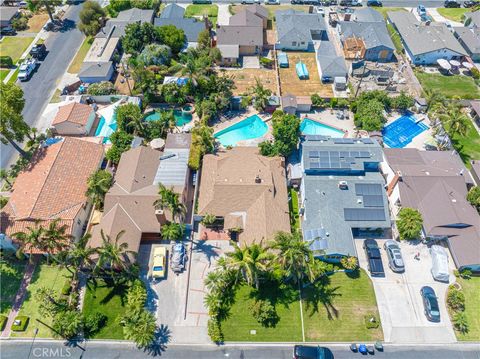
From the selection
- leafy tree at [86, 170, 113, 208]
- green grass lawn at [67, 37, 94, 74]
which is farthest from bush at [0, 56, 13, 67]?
leafy tree at [86, 170, 113, 208]

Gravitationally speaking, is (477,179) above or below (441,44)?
below

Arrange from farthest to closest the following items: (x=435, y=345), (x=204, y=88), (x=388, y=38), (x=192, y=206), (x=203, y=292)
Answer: (x=388, y=38)
(x=204, y=88)
(x=192, y=206)
(x=203, y=292)
(x=435, y=345)

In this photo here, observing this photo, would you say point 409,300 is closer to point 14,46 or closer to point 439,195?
point 439,195

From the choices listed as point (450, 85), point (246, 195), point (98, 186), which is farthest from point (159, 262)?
point (450, 85)

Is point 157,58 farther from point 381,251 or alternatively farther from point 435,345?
point 435,345

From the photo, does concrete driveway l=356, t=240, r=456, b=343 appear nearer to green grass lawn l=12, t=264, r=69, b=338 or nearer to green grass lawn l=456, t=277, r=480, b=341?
green grass lawn l=456, t=277, r=480, b=341

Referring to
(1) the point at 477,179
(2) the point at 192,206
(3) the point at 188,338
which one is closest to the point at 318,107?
(1) the point at 477,179
